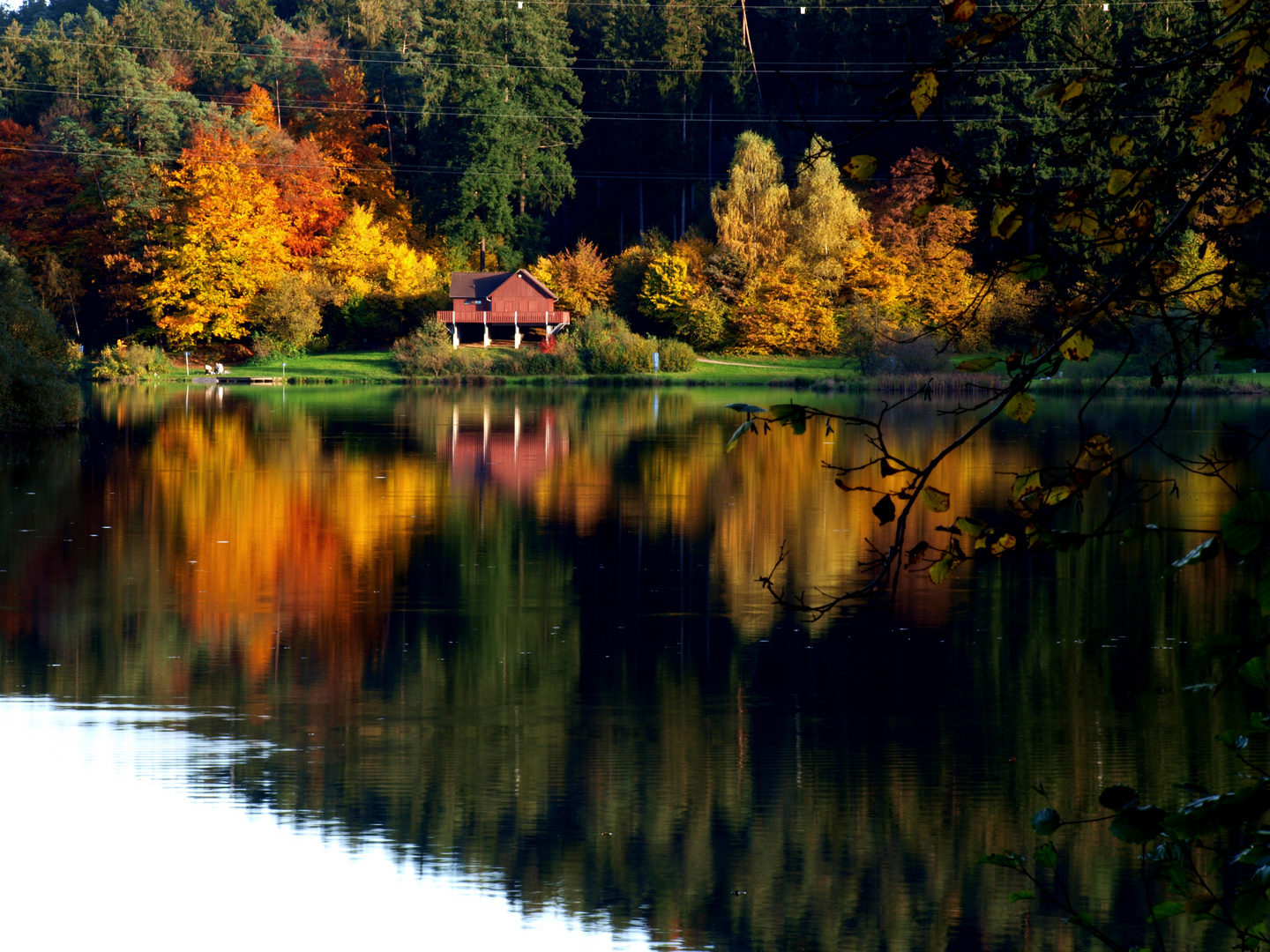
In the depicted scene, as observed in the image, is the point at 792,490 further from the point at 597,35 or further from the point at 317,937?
the point at 597,35

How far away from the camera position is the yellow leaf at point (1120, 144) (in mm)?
3141

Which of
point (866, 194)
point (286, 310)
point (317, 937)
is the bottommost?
point (317, 937)

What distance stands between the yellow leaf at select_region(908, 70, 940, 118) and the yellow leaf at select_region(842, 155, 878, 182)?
139 mm

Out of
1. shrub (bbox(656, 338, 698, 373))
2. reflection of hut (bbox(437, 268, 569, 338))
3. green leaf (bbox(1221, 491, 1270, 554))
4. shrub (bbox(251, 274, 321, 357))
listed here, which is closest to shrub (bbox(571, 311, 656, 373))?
shrub (bbox(656, 338, 698, 373))

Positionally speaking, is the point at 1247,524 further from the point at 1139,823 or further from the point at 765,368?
the point at 765,368

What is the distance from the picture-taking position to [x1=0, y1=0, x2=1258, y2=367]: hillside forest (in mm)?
74062

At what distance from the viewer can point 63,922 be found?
6473 mm

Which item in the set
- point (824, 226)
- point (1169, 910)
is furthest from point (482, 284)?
point (1169, 910)

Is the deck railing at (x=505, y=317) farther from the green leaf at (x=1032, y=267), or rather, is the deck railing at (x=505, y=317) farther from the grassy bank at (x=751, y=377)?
the green leaf at (x=1032, y=267)

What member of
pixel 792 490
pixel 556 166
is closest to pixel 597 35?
pixel 556 166

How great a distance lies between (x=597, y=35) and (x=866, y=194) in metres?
23.1

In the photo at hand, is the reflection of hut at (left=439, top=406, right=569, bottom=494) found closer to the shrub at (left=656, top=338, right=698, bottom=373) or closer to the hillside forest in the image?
the shrub at (left=656, top=338, right=698, bottom=373)

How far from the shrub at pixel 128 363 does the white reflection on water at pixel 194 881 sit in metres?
62.8

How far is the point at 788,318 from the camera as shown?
7300 centimetres
